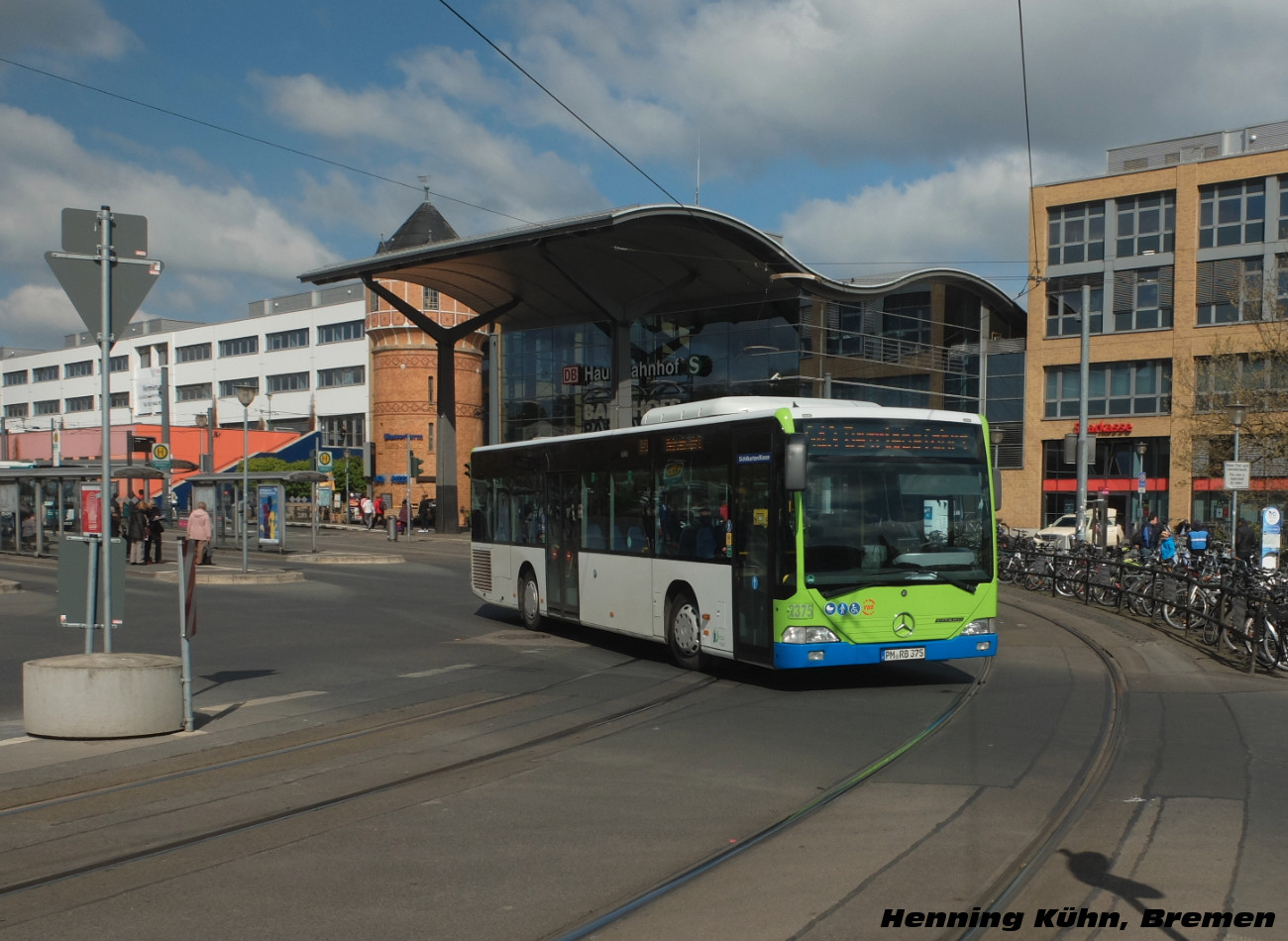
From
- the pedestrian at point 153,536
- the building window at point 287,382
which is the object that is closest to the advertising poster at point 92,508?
the pedestrian at point 153,536

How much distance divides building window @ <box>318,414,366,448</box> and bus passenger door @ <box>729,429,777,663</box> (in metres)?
75.2

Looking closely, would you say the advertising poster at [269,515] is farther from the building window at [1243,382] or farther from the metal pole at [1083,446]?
the building window at [1243,382]

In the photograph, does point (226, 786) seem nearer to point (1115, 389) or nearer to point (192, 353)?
point (1115, 389)

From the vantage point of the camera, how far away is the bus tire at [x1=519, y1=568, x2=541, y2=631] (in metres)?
17.4

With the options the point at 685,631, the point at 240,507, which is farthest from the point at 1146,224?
the point at 685,631

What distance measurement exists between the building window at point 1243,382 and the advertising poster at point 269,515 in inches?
947

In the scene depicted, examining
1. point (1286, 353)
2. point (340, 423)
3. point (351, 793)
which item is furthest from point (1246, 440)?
point (340, 423)

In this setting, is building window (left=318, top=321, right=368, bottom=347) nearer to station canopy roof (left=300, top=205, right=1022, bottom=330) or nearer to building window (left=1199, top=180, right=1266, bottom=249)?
station canopy roof (left=300, top=205, right=1022, bottom=330)

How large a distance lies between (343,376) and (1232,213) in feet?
196

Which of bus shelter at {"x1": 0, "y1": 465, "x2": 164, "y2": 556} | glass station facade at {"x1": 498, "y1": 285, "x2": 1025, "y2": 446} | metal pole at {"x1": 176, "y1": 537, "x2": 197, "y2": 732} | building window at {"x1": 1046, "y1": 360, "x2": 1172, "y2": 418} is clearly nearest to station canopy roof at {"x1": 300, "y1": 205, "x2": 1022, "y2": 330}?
glass station facade at {"x1": 498, "y1": 285, "x2": 1025, "y2": 446}

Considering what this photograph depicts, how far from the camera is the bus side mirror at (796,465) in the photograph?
11.0 m

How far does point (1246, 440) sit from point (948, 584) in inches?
795

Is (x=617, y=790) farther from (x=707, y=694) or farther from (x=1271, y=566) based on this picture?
(x=1271, y=566)

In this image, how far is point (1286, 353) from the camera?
1058 inches
